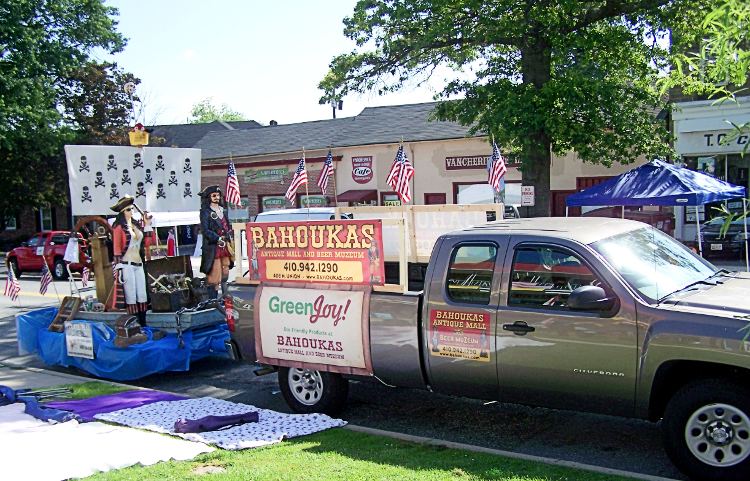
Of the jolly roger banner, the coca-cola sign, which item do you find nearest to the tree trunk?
the jolly roger banner

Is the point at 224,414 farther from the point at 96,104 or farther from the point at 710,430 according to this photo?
the point at 96,104

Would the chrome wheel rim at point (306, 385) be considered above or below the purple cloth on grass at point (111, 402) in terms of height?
above

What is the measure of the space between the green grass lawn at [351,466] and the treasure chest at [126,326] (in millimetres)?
3943

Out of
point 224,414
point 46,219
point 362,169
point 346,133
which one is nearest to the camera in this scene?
point 224,414

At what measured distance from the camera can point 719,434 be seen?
191 inches

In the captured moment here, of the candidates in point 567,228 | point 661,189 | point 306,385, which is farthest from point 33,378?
point 661,189

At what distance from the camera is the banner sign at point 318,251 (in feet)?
21.6

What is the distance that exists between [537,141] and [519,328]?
10483mm

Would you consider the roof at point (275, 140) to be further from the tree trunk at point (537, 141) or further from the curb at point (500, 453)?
the curb at point (500, 453)

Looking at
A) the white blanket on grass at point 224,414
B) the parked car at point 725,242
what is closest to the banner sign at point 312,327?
the white blanket on grass at point 224,414

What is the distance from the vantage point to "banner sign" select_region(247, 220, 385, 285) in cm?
659

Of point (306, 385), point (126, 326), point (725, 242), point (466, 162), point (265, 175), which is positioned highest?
point (265, 175)

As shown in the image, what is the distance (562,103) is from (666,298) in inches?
407

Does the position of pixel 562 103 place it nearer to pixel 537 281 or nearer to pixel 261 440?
pixel 537 281
